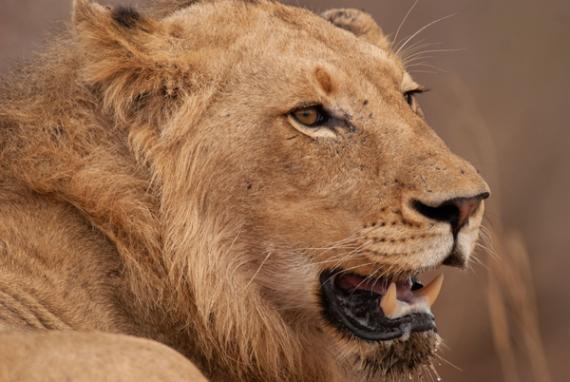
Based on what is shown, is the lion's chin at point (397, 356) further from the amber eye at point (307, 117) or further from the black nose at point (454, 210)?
the amber eye at point (307, 117)

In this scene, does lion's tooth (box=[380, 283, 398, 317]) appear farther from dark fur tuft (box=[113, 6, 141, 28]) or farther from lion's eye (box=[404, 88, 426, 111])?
dark fur tuft (box=[113, 6, 141, 28])

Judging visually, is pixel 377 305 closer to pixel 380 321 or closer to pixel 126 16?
pixel 380 321

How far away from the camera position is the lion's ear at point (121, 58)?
14.0ft

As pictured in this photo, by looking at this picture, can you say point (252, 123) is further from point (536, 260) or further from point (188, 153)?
point (536, 260)

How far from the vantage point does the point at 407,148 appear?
4211 millimetres

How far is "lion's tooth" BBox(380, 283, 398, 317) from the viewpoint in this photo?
411cm

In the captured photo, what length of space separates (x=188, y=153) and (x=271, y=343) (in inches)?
28.3

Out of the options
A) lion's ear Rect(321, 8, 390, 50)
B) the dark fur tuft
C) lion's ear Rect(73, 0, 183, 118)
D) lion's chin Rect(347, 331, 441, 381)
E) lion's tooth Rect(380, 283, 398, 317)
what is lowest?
lion's chin Rect(347, 331, 441, 381)

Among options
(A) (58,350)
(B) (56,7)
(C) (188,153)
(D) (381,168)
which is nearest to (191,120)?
(C) (188,153)

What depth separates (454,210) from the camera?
3973mm

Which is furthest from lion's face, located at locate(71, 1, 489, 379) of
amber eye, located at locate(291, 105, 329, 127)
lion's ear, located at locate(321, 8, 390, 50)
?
lion's ear, located at locate(321, 8, 390, 50)

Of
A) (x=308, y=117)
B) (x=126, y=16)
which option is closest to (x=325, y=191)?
(x=308, y=117)

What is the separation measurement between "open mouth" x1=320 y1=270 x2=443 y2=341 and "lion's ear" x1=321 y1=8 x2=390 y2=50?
48.0 inches

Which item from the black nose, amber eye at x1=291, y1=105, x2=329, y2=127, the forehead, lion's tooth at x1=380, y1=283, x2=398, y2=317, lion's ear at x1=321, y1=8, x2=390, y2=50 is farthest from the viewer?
lion's ear at x1=321, y1=8, x2=390, y2=50
